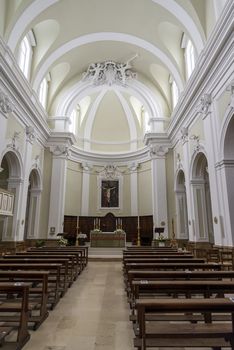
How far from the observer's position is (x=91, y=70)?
53.7 ft

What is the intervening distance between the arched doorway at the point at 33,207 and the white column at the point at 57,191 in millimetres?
813

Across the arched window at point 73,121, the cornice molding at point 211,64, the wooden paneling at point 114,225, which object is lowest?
the wooden paneling at point 114,225

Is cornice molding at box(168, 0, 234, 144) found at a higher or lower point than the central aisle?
higher

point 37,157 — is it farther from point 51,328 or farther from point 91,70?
point 51,328

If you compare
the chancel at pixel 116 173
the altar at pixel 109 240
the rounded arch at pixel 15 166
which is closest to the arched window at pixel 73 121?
the chancel at pixel 116 173

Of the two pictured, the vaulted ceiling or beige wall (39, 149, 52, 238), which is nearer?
the vaulted ceiling

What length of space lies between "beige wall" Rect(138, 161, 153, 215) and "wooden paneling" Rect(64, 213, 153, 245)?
2.36 feet

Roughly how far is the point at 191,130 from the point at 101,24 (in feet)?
23.6

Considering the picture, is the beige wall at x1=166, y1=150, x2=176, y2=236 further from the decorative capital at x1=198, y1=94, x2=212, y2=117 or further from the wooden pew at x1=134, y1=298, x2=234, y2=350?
the wooden pew at x1=134, y1=298, x2=234, y2=350

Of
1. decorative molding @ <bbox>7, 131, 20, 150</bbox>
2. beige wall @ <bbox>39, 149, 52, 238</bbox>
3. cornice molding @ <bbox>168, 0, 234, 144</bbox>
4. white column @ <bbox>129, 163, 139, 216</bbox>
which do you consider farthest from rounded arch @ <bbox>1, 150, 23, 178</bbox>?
white column @ <bbox>129, 163, 139, 216</bbox>

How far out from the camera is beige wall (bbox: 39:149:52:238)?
49.0 feet

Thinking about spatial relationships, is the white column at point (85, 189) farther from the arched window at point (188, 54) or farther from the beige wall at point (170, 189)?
the arched window at point (188, 54)

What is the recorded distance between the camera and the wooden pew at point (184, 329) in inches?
87.0

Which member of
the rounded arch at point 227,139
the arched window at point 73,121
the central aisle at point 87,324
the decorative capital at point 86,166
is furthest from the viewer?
the decorative capital at point 86,166
